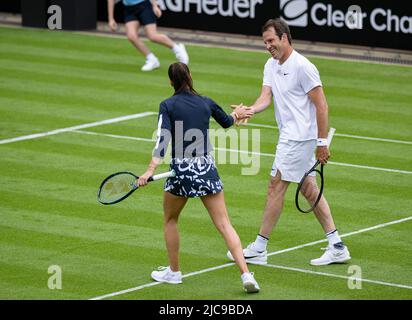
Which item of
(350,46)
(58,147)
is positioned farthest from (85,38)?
(58,147)

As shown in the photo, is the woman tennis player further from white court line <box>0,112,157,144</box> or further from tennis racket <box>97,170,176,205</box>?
white court line <box>0,112,157,144</box>

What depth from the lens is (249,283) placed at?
34.9ft

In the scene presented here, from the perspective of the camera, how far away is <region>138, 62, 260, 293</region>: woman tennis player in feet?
34.8

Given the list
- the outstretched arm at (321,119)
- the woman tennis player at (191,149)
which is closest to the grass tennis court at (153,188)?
the woman tennis player at (191,149)

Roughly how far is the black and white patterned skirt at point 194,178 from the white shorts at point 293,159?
3.38 ft

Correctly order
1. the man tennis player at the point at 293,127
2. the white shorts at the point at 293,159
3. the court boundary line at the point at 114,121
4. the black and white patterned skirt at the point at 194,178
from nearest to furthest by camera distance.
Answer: the black and white patterned skirt at the point at 194,178
the man tennis player at the point at 293,127
the white shorts at the point at 293,159
the court boundary line at the point at 114,121

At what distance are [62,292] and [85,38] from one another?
15702mm

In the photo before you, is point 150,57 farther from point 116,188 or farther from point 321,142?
point 116,188

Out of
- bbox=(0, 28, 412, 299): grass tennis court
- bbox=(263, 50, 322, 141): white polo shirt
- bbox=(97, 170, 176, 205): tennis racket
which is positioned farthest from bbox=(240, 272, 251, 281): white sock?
bbox=(263, 50, 322, 141): white polo shirt

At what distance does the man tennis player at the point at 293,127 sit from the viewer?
1140cm

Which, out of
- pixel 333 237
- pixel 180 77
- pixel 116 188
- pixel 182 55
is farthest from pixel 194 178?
pixel 182 55

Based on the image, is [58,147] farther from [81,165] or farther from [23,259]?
[23,259]

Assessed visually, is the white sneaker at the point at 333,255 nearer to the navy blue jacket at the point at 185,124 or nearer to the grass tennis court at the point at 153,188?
the grass tennis court at the point at 153,188

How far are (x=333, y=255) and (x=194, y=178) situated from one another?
6.38ft
